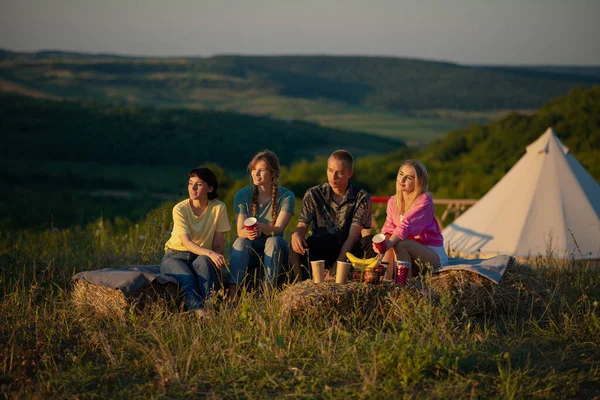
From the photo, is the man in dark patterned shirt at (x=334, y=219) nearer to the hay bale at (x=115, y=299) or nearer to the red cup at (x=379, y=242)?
the red cup at (x=379, y=242)

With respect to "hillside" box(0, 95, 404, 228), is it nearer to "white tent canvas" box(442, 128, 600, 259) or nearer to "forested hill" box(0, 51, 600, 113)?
"forested hill" box(0, 51, 600, 113)

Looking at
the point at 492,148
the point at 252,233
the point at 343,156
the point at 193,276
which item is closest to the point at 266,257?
the point at 252,233

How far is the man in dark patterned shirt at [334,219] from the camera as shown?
5.32 m

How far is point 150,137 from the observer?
55.3 meters

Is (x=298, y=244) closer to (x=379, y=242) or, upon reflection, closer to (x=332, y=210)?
(x=332, y=210)

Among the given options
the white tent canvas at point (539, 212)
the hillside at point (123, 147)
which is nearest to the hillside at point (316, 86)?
the hillside at point (123, 147)

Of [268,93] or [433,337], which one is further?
[268,93]

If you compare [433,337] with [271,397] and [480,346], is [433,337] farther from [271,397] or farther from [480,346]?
[271,397]

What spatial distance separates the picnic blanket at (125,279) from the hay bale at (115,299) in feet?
0.13

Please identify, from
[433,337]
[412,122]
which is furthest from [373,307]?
[412,122]

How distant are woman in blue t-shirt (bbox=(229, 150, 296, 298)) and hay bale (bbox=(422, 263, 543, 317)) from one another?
3.45ft

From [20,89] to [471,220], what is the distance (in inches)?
2712

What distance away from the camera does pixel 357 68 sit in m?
79.7

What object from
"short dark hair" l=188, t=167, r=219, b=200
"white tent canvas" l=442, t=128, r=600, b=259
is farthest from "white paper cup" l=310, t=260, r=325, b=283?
"white tent canvas" l=442, t=128, r=600, b=259
